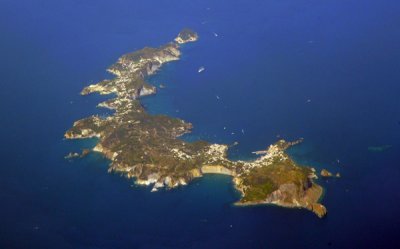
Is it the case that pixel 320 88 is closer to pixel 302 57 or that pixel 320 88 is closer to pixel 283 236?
pixel 302 57

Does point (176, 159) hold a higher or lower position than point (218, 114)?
lower

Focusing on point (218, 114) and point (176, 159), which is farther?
point (218, 114)

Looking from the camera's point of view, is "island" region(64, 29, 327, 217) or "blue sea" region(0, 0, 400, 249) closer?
"blue sea" region(0, 0, 400, 249)

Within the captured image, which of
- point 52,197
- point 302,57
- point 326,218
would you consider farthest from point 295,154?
point 302,57
